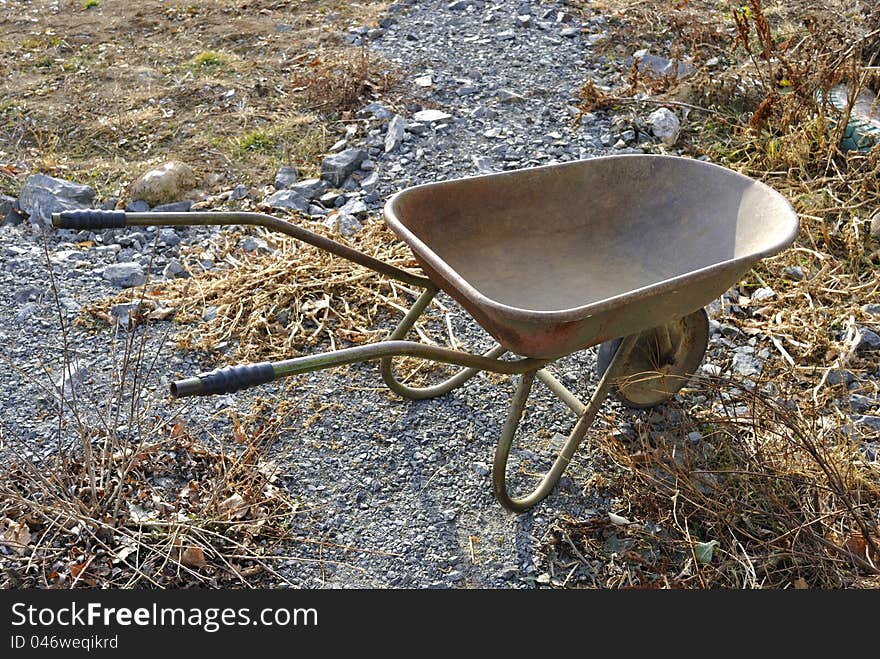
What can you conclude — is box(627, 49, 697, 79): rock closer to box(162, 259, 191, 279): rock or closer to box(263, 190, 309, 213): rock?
box(263, 190, 309, 213): rock

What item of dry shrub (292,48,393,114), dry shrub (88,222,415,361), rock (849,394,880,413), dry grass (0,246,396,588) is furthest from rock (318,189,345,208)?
→ rock (849,394,880,413)

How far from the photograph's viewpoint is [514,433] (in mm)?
2447

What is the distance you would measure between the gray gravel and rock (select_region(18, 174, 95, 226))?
0.39 feet

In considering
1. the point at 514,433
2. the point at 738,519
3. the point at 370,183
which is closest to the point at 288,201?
the point at 370,183

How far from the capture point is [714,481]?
2551mm

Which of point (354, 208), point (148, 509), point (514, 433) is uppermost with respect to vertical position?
point (514, 433)

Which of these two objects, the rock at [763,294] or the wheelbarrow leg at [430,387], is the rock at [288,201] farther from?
the rock at [763,294]

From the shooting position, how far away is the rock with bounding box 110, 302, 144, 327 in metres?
3.39

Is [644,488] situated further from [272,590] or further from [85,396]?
[85,396]

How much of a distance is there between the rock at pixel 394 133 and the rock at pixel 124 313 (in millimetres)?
1761

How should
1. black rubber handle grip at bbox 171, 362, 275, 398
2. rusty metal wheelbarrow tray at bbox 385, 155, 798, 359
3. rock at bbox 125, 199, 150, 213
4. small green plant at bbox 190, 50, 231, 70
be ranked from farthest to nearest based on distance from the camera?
1. small green plant at bbox 190, 50, 231, 70
2. rock at bbox 125, 199, 150, 213
3. rusty metal wheelbarrow tray at bbox 385, 155, 798, 359
4. black rubber handle grip at bbox 171, 362, 275, 398

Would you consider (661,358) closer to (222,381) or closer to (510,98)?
(222,381)

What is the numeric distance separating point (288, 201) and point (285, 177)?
328 millimetres

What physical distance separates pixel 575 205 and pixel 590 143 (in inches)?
72.7
